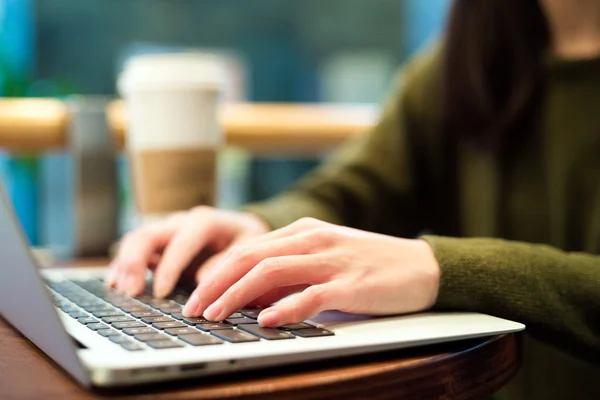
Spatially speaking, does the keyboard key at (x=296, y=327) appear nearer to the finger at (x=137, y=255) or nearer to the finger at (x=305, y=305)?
the finger at (x=305, y=305)

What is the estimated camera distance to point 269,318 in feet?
1.46

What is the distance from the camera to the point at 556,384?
84 centimetres

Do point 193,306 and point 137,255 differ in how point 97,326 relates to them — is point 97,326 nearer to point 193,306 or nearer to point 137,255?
point 193,306

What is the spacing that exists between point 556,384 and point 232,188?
8.17 ft

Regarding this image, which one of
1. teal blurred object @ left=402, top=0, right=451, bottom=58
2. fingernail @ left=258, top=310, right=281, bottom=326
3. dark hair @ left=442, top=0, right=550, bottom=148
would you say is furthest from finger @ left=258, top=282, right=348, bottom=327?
teal blurred object @ left=402, top=0, right=451, bottom=58

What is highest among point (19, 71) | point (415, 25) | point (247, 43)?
point (415, 25)

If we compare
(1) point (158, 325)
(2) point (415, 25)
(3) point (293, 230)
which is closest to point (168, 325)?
(1) point (158, 325)

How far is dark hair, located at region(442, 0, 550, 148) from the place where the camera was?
3.12 feet

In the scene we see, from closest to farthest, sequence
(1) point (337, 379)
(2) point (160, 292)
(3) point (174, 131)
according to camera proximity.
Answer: (1) point (337, 379) → (2) point (160, 292) → (3) point (174, 131)

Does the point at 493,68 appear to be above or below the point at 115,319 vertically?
above

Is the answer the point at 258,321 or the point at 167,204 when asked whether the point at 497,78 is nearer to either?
the point at 167,204

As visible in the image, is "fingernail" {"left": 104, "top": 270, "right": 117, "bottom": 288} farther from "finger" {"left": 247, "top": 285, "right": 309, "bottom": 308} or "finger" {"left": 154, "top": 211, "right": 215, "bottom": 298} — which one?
"finger" {"left": 247, "top": 285, "right": 309, "bottom": 308}

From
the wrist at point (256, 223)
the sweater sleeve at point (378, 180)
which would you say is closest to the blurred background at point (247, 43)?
A: the sweater sleeve at point (378, 180)

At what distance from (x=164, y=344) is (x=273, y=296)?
146mm
